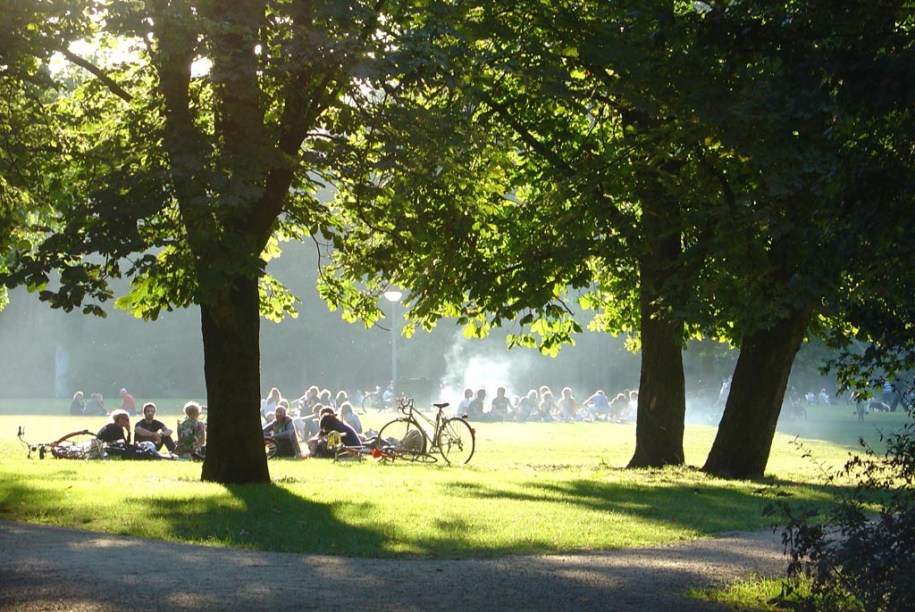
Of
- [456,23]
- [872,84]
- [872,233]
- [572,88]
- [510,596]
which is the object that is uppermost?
[456,23]

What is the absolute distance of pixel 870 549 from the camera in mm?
6285

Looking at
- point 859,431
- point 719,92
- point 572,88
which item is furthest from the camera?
point 859,431

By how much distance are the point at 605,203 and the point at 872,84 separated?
421 inches

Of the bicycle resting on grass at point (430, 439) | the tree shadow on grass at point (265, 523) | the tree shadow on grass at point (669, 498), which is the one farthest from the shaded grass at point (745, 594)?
the bicycle resting on grass at point (430, 439)

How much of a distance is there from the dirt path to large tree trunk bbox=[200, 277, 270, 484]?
5.25 metres

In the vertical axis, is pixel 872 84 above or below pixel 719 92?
below

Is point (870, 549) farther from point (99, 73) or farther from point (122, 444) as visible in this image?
point (122, 444)

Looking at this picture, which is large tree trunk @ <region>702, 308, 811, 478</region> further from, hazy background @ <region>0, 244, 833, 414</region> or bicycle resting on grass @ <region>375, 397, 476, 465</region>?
hazy background @ <region>0, 244, 833, 414</region>

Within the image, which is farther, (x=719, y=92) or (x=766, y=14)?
(x=719, y=92)

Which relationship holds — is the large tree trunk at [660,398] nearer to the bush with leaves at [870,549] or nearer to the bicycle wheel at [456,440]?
the bicycle wheel at [456,440]

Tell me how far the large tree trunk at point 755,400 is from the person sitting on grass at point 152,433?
1123 centimetres

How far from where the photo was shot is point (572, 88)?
15.6 meters

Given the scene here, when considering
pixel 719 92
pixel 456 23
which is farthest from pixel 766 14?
pixel 456 23

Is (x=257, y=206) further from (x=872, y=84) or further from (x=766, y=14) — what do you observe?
(x=872, y=84)
